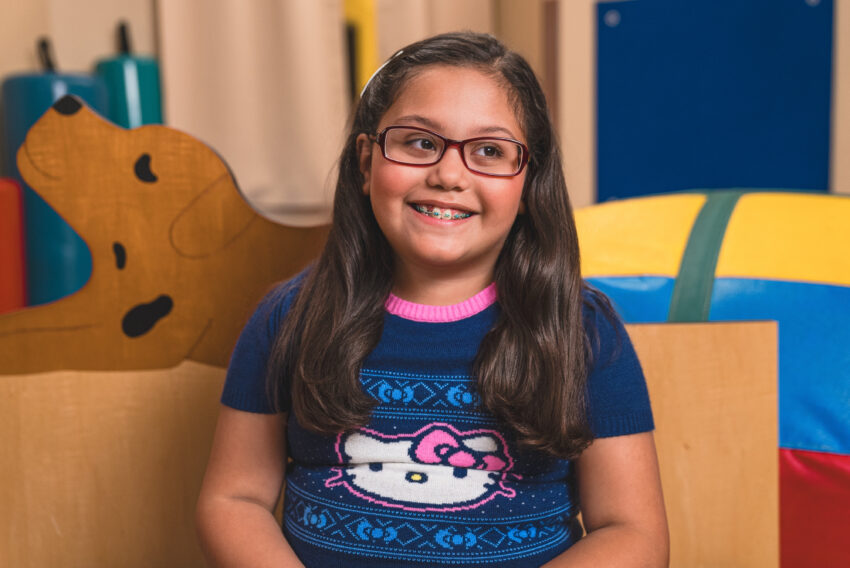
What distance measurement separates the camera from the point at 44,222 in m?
1.97

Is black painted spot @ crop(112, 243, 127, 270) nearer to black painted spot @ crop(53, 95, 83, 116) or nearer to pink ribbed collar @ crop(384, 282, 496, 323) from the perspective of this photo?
black painted spot @ crop(53, 95, 83, 116)

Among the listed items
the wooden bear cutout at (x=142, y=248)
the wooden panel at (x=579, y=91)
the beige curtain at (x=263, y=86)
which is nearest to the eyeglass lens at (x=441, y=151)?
the wooden bear cutout at (x=142, y=248)

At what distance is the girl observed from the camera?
83 cm

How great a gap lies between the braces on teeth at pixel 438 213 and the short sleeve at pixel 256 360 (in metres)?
0.18

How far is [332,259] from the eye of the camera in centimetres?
94

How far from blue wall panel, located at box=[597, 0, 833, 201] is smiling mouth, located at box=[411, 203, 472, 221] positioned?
46.6 inches

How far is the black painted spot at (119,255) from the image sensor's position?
1.04 meters

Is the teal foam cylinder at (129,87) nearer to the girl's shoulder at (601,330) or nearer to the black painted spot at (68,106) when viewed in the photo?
the black painted spot at (68,106)

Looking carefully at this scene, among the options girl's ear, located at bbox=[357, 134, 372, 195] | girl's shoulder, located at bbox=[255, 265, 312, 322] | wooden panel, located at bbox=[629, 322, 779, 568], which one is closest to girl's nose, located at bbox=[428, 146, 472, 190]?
girl's ear, located at bbox=[357, 134, 372, 195]

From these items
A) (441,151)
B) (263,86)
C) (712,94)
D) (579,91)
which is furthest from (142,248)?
(263,86)

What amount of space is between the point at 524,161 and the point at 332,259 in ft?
0.77

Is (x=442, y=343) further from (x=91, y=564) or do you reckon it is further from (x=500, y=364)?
(x=91, y=564)

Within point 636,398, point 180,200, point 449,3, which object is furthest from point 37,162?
point 449,3

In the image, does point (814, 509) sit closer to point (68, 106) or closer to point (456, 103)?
point (456, 103)
